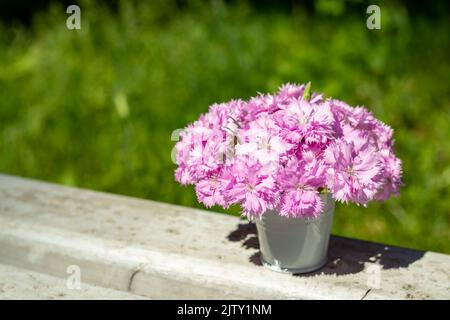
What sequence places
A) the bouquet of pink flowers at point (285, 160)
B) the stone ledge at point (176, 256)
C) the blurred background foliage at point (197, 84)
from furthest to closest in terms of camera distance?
1. the blurred background foliage at point (197, 84)
2. the stone ledge at point (176, 256)
3. the bouquet of pink flowers at point (285, 160)

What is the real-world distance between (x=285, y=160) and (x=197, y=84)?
232 cm

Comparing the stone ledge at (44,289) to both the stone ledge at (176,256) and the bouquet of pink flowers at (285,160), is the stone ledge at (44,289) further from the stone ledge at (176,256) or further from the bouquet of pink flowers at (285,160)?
the bouquet of pink flowers at (285,160)

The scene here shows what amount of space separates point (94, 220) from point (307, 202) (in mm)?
1051

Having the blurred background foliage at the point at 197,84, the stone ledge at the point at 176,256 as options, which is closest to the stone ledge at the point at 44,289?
the stone ledge at the point at 176,256

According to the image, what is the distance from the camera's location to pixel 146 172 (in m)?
3.91

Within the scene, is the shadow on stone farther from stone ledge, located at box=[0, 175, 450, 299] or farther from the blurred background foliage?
the blurred background foliage

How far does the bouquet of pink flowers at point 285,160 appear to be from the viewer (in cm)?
211

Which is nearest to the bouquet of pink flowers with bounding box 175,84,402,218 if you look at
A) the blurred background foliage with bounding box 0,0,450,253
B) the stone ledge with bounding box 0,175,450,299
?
the stone ledge with bounding box 0,175,450,299

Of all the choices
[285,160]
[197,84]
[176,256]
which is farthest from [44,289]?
[197,84]

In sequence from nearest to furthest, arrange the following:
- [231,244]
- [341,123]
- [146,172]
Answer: [341,123] < [231,244] < [146,172]

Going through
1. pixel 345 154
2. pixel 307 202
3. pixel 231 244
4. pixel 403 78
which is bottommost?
pixel 231 244

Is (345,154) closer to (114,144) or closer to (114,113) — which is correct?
(114,144)

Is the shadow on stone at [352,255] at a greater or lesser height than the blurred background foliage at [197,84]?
lesser

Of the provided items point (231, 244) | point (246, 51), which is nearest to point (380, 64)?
point (246, 51)
